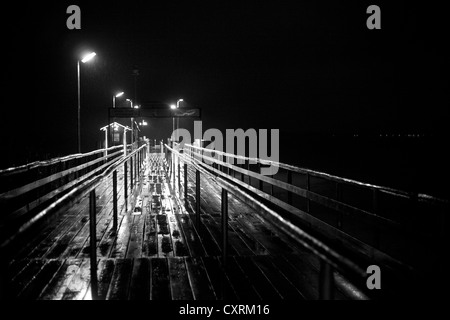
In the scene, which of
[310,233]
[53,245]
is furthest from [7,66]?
[310,233]

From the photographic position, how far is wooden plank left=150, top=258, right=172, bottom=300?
11.4 feet

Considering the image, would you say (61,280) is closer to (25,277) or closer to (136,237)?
(25,277)

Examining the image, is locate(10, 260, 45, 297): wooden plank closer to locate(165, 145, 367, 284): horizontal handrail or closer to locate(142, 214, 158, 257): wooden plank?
locate(142, 214, 158, 257): wooden plank

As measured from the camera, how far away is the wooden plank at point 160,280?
3475mm

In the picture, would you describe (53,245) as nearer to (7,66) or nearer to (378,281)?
(378,281)

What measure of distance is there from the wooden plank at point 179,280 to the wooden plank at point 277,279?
83 cm

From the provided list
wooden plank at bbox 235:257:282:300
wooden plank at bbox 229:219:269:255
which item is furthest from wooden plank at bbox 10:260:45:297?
wooden plank at bbox 229:219:269:255

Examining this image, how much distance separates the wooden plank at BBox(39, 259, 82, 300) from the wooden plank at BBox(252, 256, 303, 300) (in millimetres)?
1990

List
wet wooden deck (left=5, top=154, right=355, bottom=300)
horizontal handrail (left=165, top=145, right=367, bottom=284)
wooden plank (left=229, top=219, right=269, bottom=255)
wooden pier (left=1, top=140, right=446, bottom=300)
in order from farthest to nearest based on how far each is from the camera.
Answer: wooden plank (left=229, top=219, right=269, bottom=255) < wet wooden deck (left=5, top=154, right=355, bottom=300) < wooden pier (left=1, top=140, right=446, bottom=300) < horizontal handrail (left=165, top=145, right=367, bottom=284)

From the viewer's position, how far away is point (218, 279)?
390cm

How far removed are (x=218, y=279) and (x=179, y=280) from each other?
1.28ft

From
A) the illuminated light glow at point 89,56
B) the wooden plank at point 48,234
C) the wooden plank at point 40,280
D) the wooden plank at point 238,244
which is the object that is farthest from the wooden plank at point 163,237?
the illuminated light glow at point 89,56

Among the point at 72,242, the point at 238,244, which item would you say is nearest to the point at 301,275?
the point at 238,244

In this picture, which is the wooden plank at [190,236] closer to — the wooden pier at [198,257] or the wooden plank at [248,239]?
the wooden pier at [198,257]
